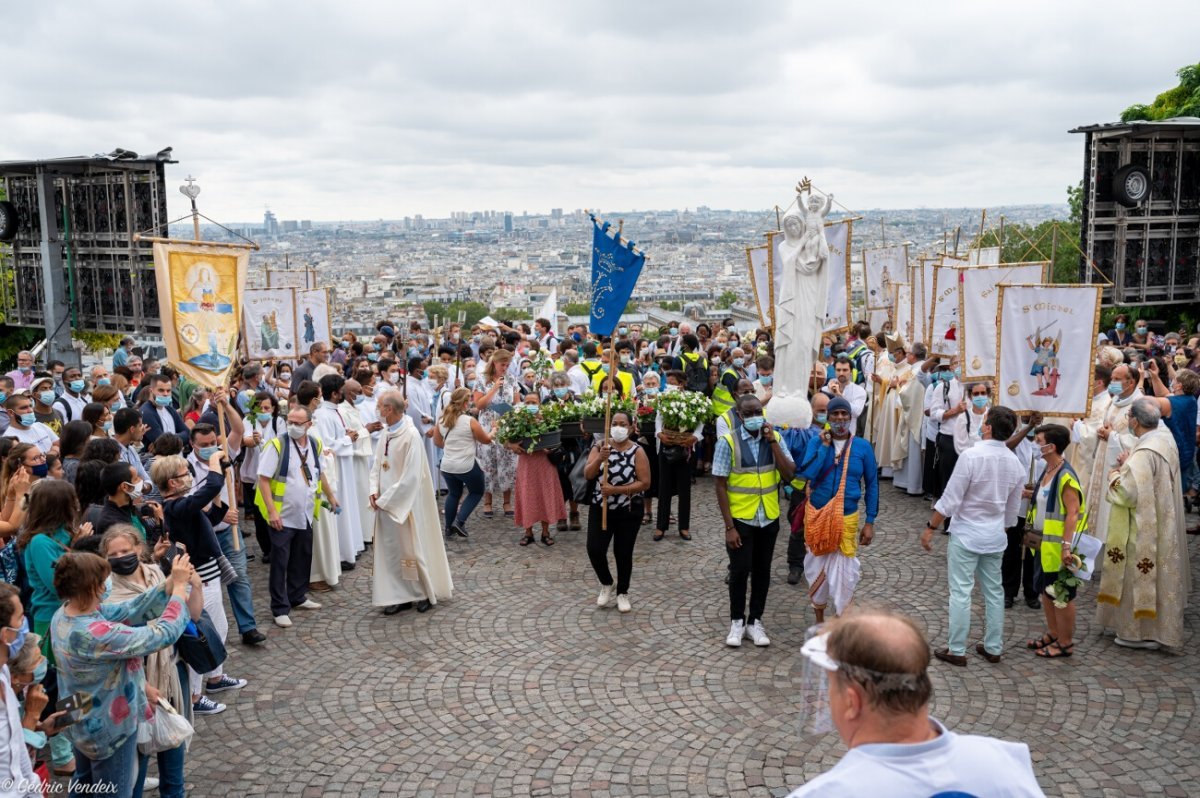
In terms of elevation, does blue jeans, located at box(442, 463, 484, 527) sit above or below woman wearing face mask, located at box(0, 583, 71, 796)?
below

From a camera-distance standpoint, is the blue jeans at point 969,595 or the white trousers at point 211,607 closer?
the white trousers at point 211,607

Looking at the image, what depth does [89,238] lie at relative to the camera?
2016cm

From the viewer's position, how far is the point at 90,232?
2009 cm

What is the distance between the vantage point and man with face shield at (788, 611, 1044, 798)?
7.70 feet

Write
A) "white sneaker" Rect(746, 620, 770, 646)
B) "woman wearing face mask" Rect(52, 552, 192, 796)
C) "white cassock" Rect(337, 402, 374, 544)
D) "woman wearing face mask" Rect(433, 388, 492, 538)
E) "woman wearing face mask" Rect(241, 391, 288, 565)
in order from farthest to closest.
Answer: "woman wearing face mask" Rect(433, 388, 492, 538)
"white cassock" Rect(337, 402, 374, 544)
"woman wearing face mask" Rect(241, 391, 288, 565)
"white sneaker" Rect(746, 620, 770, 646)
"woman wearing face mask" Rect(52, 552, 192, 796)

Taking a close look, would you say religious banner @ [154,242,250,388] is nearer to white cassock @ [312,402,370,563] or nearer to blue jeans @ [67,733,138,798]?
white cassock @ [312,402,370,563]

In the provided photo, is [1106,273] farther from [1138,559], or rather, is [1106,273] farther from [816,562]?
[816,562]

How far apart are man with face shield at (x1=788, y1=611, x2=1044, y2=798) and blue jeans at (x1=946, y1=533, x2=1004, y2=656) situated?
16.6 feet

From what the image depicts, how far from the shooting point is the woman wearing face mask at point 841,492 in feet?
25.6

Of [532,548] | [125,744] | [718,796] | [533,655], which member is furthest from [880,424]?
[125,744]

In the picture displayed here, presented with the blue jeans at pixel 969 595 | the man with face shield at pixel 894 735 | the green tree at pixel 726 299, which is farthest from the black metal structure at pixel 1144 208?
the green tree at pixel 726 299

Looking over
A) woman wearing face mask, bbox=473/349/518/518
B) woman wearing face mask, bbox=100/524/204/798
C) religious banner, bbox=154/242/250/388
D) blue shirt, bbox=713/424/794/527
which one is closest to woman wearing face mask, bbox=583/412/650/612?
blue shirt, bbox=713/424/794/527

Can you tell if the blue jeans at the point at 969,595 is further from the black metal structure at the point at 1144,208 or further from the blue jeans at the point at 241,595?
the black metal structure at the point at 1144,208

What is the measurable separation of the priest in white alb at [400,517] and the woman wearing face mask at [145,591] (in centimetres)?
296
